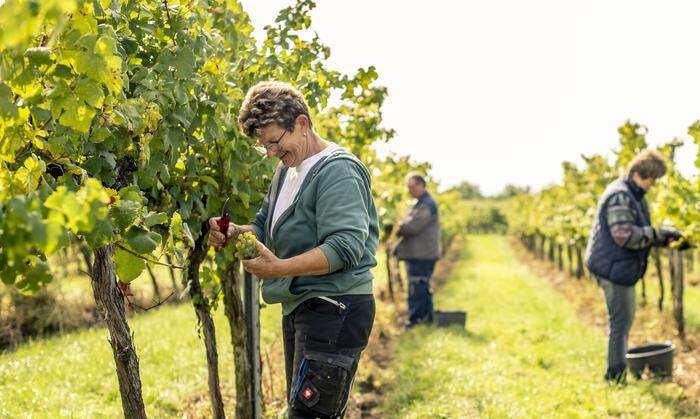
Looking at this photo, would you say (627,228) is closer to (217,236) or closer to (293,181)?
(293,181)

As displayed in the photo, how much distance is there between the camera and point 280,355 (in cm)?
573

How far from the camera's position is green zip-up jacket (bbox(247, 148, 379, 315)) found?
244cm

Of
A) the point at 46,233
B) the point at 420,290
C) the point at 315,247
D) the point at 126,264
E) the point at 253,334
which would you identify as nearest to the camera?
the point at 46,233

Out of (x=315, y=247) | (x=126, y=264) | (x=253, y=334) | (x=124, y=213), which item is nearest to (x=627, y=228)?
(x=253, y=334)

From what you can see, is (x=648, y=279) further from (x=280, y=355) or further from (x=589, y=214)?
(x=280, y=355)

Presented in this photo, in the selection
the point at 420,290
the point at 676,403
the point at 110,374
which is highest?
the point at 420,290

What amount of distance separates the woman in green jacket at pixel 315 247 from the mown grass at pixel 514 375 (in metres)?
2.32

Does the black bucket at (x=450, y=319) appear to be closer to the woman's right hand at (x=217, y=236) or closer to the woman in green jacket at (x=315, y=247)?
the woman in green jacket at (x=315, y=247)

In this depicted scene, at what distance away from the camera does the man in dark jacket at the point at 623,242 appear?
16.6 feet

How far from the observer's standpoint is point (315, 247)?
2.50 m

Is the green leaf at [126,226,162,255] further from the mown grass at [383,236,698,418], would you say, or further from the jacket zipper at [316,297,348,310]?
the mown grass at [383,236,698,418]

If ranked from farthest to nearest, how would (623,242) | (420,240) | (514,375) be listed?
(420,240) → (514,375) → (623,242)

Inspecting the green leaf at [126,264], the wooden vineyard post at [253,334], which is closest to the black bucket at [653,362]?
the wooden vineyard post at [253,334]

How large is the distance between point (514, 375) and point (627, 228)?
193cm
